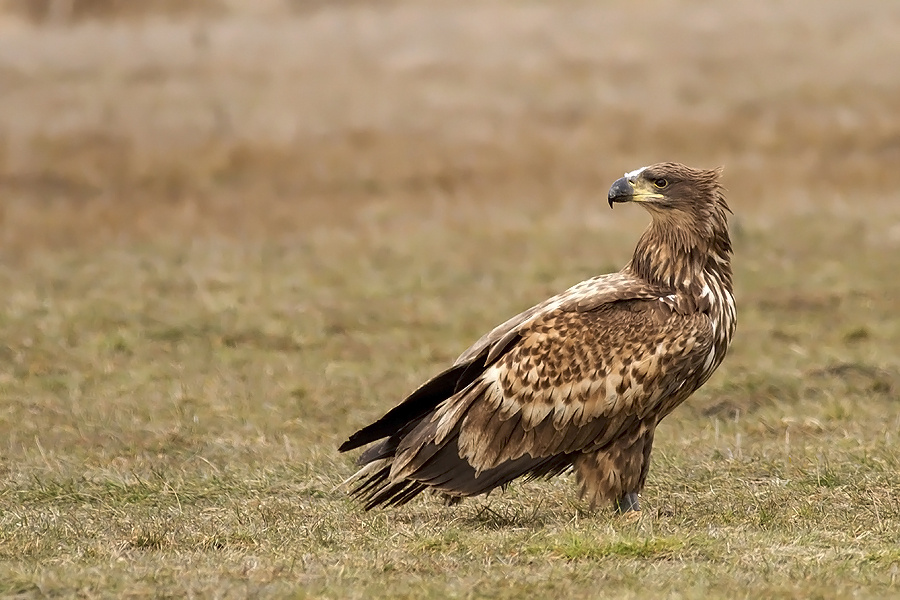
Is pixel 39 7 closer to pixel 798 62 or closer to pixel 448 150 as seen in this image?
pixel 448 150

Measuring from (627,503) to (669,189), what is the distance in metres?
1.82

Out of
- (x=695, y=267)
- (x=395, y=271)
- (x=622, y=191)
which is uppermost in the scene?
(x=622, y=191)

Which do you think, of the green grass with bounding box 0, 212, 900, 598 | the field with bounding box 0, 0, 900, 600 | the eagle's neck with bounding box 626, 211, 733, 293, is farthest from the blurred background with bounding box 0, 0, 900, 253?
the eagle's neck with bounding box 626, 211, 733, 293

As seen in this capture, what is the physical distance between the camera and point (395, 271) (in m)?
16.8

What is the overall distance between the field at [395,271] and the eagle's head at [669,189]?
5.44 ft

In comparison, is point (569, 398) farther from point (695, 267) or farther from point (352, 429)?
point (352, 429)

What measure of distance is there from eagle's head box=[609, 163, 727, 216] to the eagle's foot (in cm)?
163

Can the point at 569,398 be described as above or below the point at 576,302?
below

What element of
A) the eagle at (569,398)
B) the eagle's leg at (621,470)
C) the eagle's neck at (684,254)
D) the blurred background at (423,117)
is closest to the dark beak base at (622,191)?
the eagle's neck at (684,254)

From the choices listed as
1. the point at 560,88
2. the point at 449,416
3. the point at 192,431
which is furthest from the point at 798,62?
the point at 449,416

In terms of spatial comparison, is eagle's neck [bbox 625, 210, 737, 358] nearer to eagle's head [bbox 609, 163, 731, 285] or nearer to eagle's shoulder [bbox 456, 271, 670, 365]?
eagle's head [bbox 609, 163, 731, 285]

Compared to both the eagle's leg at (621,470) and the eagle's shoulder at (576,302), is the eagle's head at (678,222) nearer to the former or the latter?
the eagle's shoulder at (576,302)

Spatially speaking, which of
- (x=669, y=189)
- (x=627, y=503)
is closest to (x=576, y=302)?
(x=669, y=189)

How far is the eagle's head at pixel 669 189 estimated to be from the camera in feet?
26.7
